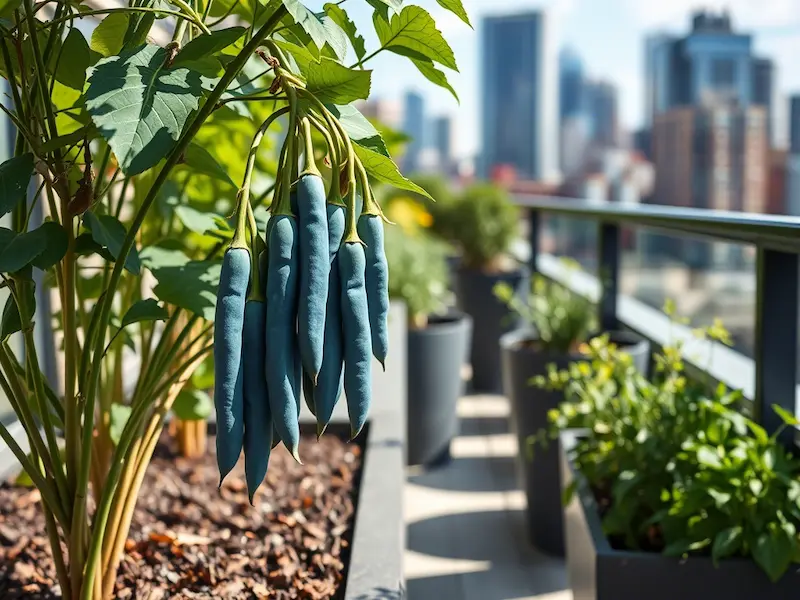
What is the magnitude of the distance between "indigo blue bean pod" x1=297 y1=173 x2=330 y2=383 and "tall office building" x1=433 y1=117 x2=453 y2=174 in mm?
42015

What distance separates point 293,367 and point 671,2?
71819mm

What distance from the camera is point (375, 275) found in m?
0.66

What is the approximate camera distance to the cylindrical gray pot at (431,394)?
2.90 m

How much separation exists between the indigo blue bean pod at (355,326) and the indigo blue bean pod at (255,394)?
61 millimetres

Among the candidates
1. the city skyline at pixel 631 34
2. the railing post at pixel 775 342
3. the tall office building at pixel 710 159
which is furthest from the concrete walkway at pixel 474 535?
the tall office building at pixel 710 159

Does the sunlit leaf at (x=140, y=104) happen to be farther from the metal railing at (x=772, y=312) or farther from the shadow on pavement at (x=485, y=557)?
the shadow on pavement at (x=485, y=557)

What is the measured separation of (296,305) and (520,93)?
64.8 meters

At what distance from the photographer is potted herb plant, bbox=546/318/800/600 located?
1195mm

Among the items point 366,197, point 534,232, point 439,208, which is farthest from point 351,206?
point 439,208

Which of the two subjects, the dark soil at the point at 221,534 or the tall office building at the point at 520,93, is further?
the tall office building at the point at 520,93

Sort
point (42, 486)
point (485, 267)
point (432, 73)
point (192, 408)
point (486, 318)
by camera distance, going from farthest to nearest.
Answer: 1. point (485, 267)
2. point (486, 318)
3. point (192, 408)
4. point (42, 486)
5. point (432, 73)

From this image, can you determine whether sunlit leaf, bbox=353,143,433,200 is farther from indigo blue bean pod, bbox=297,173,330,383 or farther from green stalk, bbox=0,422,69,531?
green stalk, bbox=0,422,69,531

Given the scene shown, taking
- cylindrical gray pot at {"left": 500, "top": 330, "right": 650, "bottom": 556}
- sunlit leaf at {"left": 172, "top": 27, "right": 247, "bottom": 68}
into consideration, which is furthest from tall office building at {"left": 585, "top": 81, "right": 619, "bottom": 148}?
sunlit leaf at {"left": 172, "top": 27, "right": 247, "bottom": 68}

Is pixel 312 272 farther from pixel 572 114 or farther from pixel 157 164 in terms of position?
pixel 572 114
